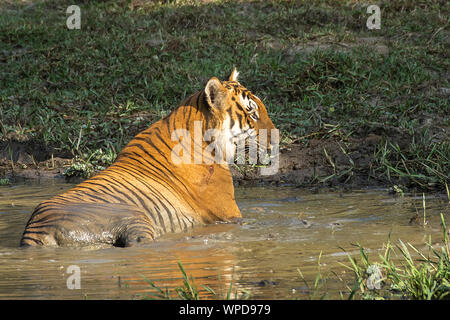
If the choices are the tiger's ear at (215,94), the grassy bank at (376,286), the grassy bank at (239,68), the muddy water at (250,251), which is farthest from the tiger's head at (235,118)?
the grassy bank at (376,286)

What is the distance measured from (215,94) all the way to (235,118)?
0.30 metres

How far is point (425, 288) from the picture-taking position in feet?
10.2

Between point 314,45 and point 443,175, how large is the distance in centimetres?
434

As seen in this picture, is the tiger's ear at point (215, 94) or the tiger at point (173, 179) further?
the tiger's ear at point (215, 94)

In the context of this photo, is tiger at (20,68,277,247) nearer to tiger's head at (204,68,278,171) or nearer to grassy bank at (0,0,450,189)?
tiger's head at (204,68,278,171)

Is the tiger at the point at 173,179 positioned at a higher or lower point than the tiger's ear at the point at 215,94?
lower

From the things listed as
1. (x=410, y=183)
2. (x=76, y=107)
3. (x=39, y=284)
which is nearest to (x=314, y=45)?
(x=76, y=107)

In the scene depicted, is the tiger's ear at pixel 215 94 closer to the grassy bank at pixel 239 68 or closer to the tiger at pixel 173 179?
the tiger at pixel 173 179

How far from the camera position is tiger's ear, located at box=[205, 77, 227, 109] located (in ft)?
18.0

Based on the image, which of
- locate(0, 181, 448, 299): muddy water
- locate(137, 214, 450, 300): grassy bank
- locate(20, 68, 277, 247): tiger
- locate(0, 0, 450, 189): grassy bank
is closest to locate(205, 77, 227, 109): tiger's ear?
locate(20, 68, 277, 247): tiger

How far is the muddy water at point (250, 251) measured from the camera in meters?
3.70

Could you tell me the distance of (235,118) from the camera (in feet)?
18.8

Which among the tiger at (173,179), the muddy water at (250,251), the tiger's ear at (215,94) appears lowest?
the muddy water at (250,251)

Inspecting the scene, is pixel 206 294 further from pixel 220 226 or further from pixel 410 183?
pixel 410 183
